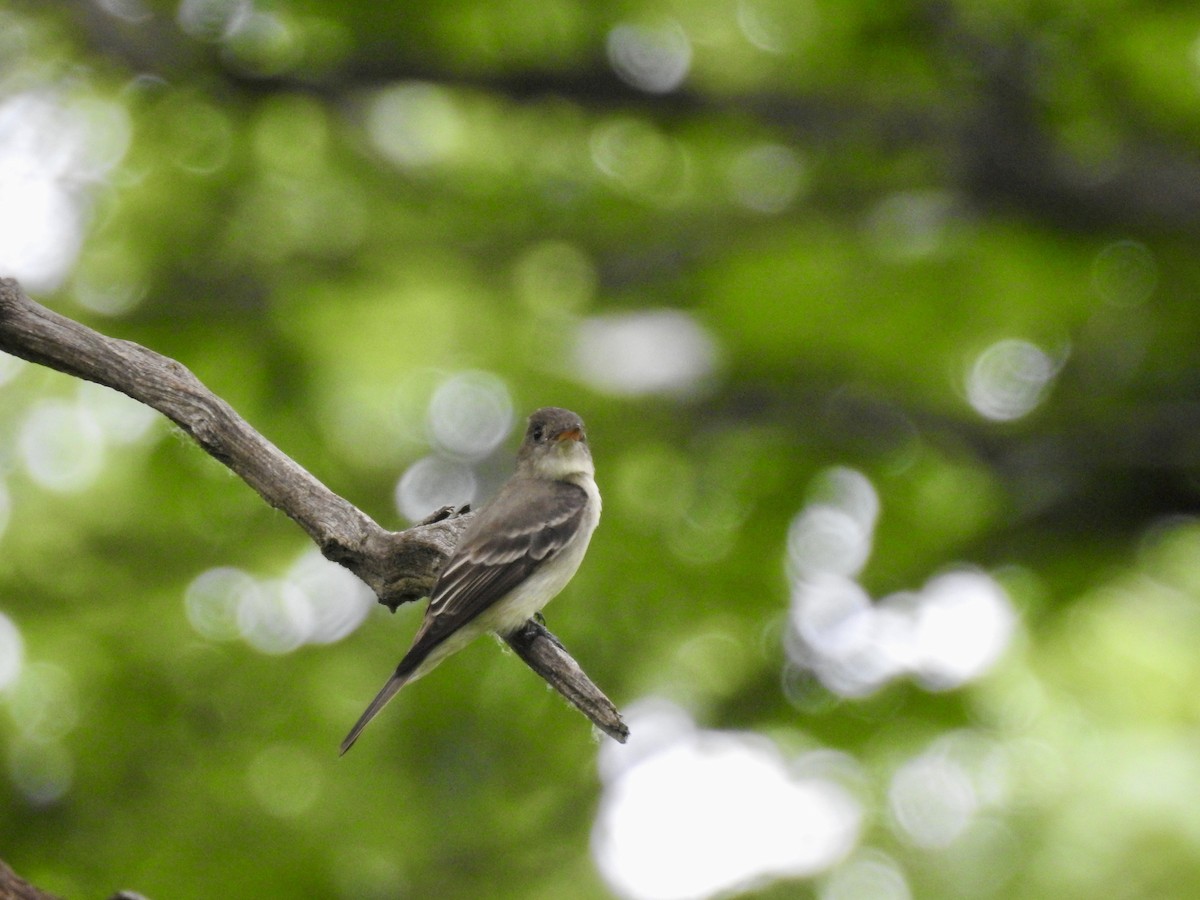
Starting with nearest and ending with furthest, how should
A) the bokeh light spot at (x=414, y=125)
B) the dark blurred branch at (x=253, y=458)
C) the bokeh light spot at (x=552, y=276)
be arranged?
the dark blurred branch at (x=253, y=458)
the bokeh light spot at (x=552, y=276)
the bokeh light spot at (x=414, y=125)

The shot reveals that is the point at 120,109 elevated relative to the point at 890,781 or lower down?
elevated

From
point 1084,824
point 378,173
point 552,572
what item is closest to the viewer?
point 552,572

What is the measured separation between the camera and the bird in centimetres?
568

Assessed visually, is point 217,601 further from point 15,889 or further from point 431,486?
point 15,889

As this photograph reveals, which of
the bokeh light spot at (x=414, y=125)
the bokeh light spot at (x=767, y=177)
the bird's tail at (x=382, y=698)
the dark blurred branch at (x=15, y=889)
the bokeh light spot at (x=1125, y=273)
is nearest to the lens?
the dark blurred branch at (x=15, y=889)

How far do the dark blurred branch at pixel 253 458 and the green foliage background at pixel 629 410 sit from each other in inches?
209

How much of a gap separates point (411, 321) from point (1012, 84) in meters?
5.49

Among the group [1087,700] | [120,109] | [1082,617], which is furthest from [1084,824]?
[120,109]

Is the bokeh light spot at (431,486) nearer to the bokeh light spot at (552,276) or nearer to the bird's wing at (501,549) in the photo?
the bokeh light spot at (552,276)

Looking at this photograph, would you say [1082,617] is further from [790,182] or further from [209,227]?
[209,227]

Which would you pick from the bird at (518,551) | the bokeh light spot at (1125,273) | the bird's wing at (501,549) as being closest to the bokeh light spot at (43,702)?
the bird at (518,551)

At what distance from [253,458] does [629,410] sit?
6.56 metres

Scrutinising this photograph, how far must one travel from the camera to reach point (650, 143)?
1195cm

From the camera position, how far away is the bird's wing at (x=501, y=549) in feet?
18.6
